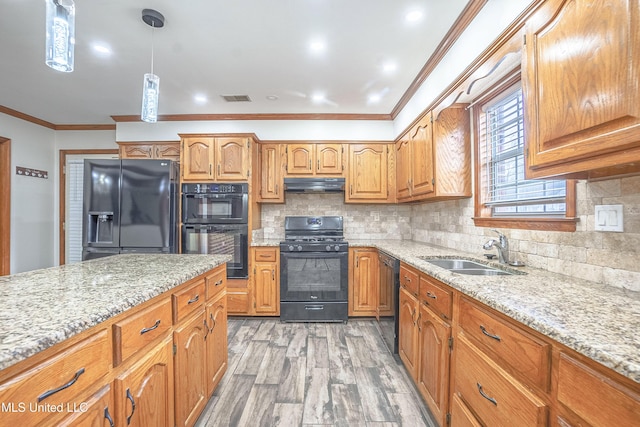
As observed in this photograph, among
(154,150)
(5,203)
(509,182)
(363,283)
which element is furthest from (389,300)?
(5,203)

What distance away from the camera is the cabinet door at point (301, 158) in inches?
139

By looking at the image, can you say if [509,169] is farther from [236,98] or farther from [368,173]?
[236,98]

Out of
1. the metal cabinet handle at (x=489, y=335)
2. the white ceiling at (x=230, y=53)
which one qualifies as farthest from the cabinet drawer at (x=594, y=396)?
the white ceiling at (x=230, y=53)

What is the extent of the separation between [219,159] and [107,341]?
265 centimetres

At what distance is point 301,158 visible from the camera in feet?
11.6

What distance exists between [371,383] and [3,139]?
16.7ft

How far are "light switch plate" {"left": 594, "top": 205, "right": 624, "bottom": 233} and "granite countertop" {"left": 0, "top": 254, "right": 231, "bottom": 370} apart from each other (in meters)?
1.91

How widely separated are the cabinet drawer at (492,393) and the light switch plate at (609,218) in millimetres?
776

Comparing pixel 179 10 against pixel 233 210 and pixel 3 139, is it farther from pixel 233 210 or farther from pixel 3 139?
pixel 3 139

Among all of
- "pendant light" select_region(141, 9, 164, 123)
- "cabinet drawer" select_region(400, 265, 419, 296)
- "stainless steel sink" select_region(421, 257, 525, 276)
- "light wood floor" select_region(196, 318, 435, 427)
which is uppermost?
"pendant light" select_region(141, 9, 164, 123)

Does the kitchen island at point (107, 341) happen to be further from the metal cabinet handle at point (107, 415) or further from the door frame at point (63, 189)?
the door frame at point (63, 189)

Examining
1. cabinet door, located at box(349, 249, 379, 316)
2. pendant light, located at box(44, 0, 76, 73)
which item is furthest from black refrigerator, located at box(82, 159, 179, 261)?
cabinet door, located at box(349, 249, 379, 316)

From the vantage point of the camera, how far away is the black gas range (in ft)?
10.2

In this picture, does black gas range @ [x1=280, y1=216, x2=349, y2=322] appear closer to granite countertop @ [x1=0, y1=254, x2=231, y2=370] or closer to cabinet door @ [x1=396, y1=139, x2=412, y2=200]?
cabinet door @ [x1=396, y1=139, x2=412, y2=200]
